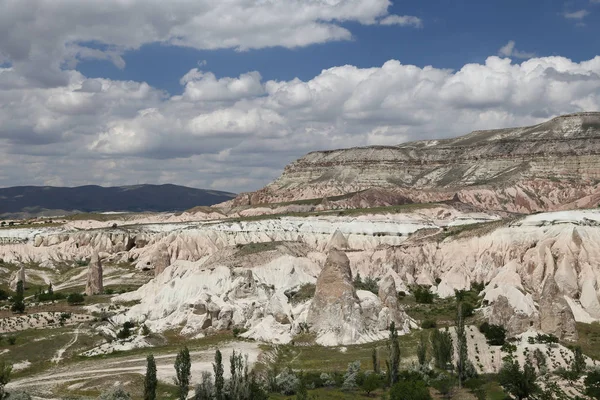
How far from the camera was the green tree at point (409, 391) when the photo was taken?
3705 centimetres

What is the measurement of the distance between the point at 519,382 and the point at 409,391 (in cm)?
626

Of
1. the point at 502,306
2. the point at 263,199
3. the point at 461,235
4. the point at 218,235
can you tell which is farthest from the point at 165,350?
the point at 263,199

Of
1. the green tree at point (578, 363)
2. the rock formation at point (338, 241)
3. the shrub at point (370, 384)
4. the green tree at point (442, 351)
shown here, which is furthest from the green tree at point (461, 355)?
the rock formation at point (338, 241)

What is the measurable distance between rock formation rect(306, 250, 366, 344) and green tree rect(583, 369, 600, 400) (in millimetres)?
19415

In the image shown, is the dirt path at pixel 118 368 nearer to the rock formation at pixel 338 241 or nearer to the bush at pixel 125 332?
the bush at pixel 125 332

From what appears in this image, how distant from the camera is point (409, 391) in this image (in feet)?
123

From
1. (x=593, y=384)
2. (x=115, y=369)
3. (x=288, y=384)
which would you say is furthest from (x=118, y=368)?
(x=593, y=384)

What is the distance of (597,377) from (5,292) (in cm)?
6987

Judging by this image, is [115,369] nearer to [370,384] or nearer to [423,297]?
[370,384]

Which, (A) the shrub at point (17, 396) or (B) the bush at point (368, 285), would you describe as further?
(B) the bush at point (368, 285)

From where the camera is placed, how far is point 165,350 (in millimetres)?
54906

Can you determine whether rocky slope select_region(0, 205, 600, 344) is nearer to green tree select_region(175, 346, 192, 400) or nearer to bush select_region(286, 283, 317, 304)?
bush select_region(286, 283, 317, 304)

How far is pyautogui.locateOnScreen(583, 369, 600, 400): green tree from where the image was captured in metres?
37.8

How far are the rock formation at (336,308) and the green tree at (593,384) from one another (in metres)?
19.4
